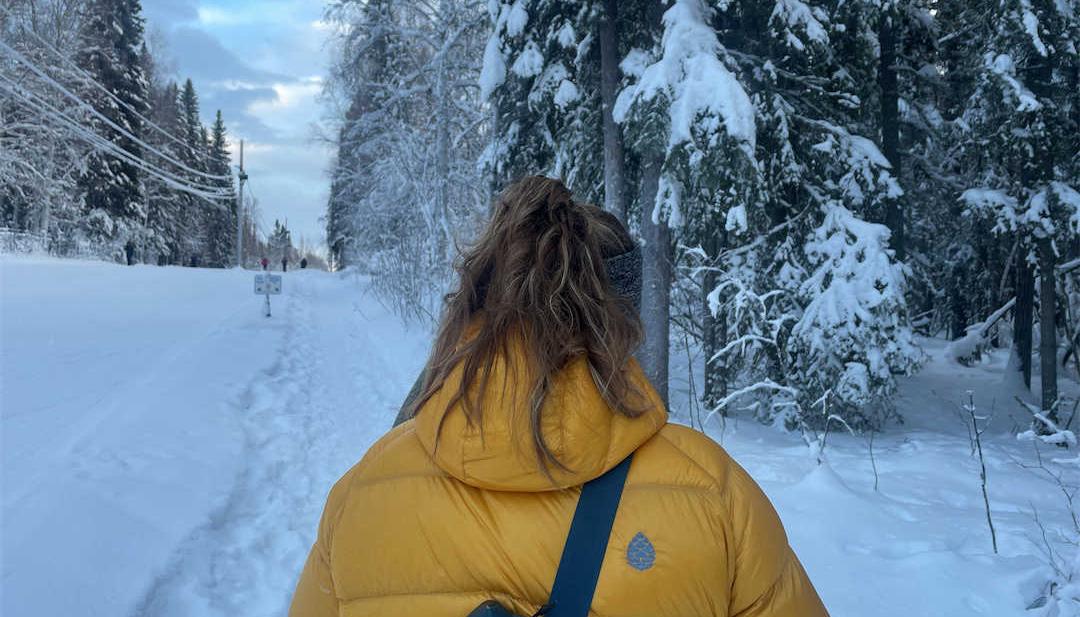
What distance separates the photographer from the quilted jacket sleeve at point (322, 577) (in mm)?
1283

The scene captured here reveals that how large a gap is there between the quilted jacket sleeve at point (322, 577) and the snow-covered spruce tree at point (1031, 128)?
10.0 metres

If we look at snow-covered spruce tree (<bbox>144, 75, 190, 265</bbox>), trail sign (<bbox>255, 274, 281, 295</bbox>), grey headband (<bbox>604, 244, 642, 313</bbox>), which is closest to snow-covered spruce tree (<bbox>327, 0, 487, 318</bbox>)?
trail sign (<bbox>255, 274, 281, 295</bbox>)

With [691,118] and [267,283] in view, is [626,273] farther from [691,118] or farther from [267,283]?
[267,283]

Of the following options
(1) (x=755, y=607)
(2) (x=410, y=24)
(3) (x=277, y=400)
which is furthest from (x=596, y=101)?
(2) (x=410, y=24)

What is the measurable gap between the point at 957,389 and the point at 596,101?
10069mm

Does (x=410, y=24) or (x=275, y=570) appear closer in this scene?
(x=275, y=570)

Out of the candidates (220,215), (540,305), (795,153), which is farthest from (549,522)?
(220,215)

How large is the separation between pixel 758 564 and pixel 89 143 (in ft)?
129

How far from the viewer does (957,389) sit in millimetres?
13906

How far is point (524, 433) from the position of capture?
3.62ft

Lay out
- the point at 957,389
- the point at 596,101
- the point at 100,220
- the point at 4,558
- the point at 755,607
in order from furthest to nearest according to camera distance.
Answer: the point at 100,220 → the point at 957,389 → the point at 596,101 → the point at 4,558 → the point at 755,607

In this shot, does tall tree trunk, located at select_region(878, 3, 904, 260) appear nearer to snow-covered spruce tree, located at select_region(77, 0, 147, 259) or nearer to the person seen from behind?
the person seen from behind

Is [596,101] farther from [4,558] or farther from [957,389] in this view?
[957,389]

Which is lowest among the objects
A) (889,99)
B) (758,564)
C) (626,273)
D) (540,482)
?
(758,564)
